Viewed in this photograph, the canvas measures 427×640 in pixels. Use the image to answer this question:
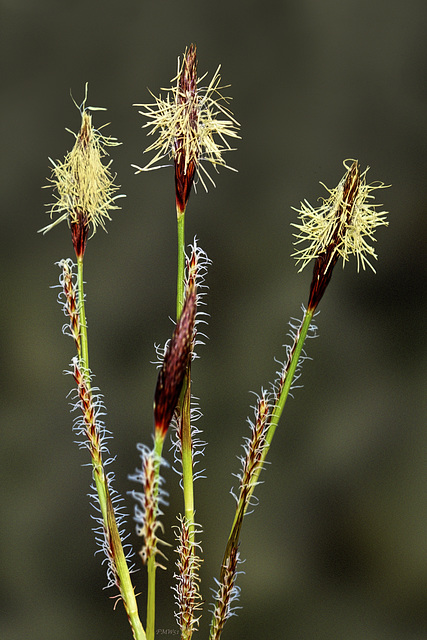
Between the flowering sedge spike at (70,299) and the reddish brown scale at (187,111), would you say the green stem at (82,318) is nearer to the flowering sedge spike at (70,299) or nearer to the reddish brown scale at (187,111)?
the flowering sedge spike at (70,299)

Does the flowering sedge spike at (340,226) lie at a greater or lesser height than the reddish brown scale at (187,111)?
lesser

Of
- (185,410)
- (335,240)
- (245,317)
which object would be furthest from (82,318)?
(245,317)

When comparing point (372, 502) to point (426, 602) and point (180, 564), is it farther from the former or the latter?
point (180, 564)

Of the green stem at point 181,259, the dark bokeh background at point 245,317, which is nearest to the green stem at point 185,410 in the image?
the green stem at point 181,259

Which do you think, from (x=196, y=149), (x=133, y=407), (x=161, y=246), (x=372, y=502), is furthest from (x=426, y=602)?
(x=196, y=149)

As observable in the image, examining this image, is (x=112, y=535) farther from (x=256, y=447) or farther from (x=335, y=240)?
(x=335, y=240)

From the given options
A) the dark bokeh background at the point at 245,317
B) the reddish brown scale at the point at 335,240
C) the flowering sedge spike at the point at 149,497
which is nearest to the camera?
the flowering sedge spike at the point at 149,497
